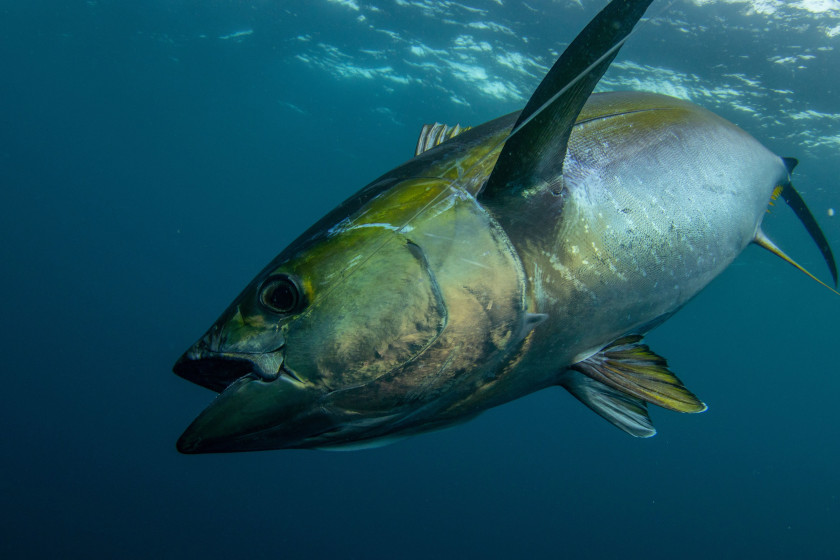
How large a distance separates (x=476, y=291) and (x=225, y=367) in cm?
69

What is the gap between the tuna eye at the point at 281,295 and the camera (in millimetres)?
1097

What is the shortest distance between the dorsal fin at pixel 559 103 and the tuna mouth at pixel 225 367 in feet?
2.30

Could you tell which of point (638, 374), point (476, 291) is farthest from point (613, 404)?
point (476, 291)

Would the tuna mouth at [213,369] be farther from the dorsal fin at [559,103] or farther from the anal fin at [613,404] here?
the anal fin at [613,404]

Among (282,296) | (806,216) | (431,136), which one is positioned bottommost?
(806,216)

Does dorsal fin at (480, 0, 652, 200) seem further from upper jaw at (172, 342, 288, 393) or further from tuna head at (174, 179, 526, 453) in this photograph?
upper jaw at (172, 342, 288, 393)

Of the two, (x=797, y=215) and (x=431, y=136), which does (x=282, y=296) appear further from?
(x=797, y=215)

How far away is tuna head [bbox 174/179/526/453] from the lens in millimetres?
1056

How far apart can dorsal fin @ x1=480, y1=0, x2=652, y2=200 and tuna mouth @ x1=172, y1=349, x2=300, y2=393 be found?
0.70 meters

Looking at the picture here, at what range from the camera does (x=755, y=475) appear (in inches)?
1539

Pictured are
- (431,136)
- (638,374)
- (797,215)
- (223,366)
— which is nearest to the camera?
(223,366)

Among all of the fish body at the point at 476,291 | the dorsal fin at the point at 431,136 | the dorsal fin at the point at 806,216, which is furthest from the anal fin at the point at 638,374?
the dorsal fin at the point at 806,216

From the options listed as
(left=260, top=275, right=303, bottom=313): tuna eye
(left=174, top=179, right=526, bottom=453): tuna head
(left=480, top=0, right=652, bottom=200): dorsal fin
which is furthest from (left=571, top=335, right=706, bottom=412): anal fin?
(left=260, top=275, right=303, bottom=313): tuna eye

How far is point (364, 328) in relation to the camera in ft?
3.42
